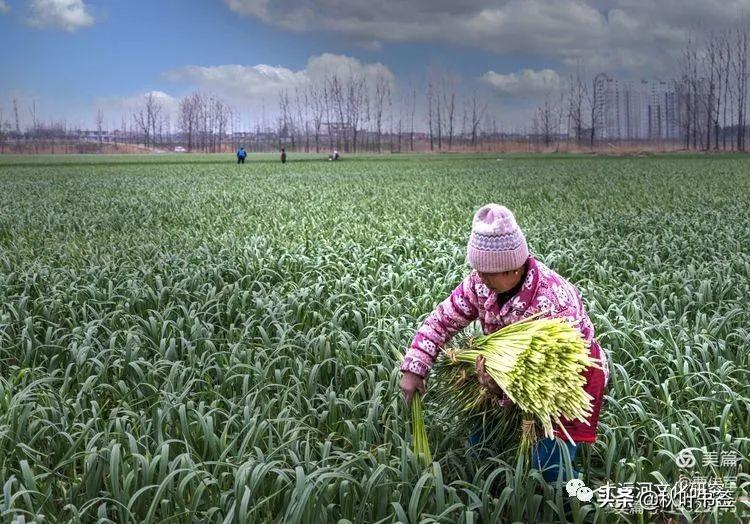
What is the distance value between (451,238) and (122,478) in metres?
8.57

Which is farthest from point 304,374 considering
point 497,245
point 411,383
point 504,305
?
point 497,245

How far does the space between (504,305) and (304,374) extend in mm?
2097

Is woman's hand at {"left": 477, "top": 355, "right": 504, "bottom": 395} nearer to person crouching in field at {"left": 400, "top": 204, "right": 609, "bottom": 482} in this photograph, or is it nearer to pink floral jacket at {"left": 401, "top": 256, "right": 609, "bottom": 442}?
person crouching in field at {"left": 400, "top": 204, "right": 609, "bottom": 482}

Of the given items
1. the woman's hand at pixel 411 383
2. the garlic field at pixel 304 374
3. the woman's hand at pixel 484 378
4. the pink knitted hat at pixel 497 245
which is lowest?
the garlic field at pixel 304 374

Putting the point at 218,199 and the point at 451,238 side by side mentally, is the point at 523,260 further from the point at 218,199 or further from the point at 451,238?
the point at 218,199

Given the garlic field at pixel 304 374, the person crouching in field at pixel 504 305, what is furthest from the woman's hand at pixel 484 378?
the garlic field at pixel 304 374

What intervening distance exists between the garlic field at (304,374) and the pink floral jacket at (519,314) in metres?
0.42

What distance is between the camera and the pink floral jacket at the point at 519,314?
337cm

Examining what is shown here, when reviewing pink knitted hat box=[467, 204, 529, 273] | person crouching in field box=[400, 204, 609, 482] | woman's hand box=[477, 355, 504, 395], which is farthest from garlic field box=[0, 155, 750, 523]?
pink knitted hat box=[467, 204, 529, 273]

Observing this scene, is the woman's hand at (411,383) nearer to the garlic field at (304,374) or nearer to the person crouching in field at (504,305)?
the person crouching in field at (504,305)

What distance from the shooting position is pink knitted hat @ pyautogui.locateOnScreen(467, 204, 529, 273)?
3.24 metres

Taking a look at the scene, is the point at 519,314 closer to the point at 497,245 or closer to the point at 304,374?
the point at 497,245

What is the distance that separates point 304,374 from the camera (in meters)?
5.11

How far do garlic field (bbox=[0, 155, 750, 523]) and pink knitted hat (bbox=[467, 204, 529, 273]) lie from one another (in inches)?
38.9
